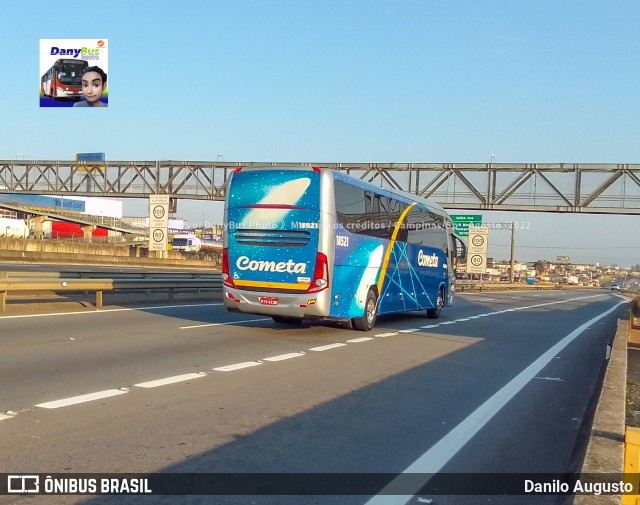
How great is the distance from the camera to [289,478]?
5.31 metres

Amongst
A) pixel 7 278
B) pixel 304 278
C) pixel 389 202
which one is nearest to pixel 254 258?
pixel 304 278

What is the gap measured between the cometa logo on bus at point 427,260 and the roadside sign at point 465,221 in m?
30.2

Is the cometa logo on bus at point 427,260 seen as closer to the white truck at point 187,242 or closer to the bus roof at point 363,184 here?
the bus roof at point 363,184

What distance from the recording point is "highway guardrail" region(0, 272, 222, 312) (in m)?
16.8

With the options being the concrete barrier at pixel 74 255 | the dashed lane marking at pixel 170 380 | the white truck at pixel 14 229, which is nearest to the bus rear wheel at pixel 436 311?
the dashed lane marking at pixel 170 380

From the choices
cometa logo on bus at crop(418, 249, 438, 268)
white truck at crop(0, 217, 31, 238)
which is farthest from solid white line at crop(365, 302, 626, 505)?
white truck at crop(0, 217, 31, 238)

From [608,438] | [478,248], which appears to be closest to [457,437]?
[608,438]

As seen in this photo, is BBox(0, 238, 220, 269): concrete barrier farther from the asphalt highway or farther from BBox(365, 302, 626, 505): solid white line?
BBox(365, 302, 626, 505): solid white line

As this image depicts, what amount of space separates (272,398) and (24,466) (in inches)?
132

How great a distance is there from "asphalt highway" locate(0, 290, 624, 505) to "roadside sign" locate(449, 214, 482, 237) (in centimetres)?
3783

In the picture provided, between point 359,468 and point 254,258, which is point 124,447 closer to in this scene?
point 359,468

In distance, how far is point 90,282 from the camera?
18094mm

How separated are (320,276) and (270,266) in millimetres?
1166

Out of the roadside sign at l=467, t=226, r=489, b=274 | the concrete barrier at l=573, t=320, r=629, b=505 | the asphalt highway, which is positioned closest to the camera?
the concrete barrier at l=573, t=320, r=629, b=505
